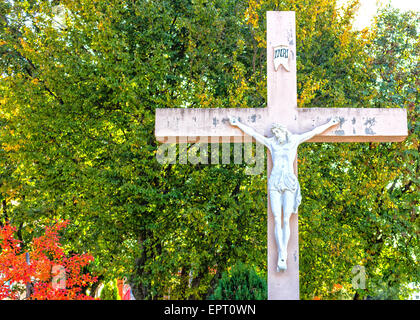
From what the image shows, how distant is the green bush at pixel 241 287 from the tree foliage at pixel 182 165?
402 cm

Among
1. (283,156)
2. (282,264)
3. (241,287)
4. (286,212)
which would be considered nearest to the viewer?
(241,287)

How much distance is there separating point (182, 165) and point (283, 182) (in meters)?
4.91

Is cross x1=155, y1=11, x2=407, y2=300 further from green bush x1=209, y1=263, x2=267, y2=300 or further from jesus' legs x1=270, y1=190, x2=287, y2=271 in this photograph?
green bush x1=209, y1=263, x2=267, y2=300

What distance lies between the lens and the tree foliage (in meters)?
9.47

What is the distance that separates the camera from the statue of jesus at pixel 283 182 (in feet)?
17.5

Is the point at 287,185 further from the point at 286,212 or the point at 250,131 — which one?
the point at 250,131

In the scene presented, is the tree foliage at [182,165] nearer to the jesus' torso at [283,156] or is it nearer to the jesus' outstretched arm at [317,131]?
the jesus' outstretched arm at [317,131]

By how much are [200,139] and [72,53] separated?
555cm

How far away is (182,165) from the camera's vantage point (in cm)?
1008

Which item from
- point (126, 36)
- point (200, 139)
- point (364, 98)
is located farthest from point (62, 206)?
point (364, 98)

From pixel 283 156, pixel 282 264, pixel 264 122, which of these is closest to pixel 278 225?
pixel 282 264

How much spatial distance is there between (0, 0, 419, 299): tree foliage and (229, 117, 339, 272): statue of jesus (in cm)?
330

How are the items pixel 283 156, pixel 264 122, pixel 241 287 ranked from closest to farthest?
pixel 241 287 < pixel 283 156 < pixel 264 122

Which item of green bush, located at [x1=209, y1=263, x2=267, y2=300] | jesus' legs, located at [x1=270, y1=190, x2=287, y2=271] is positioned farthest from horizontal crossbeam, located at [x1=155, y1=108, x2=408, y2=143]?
green bush, located at [x1=209, y1=263, x2=267, y2=300]
